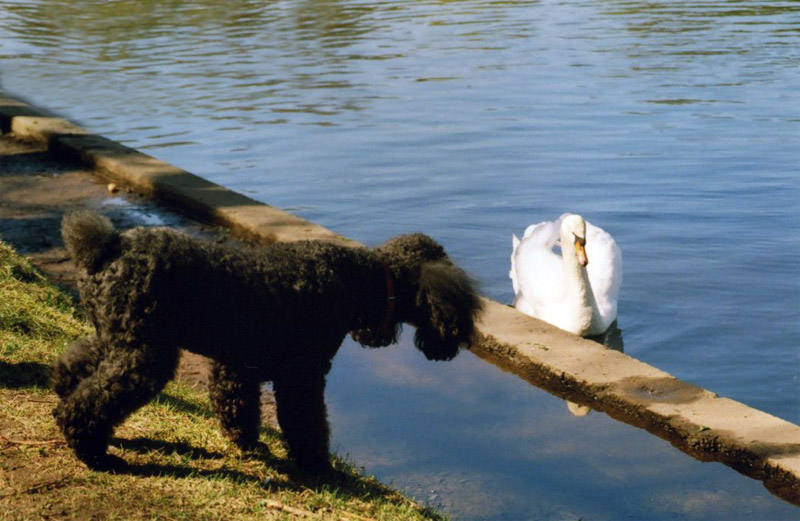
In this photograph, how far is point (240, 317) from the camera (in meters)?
4.35

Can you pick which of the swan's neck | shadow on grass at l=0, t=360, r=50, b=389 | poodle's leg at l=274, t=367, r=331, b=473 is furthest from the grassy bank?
the swan's neck

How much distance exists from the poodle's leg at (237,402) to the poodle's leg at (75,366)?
0.60m

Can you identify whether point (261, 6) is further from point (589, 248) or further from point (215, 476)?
point (215, 476)

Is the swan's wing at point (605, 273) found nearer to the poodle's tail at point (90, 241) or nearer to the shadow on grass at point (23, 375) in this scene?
the shadow on grass at point (23, 375)

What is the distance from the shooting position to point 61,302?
6.37m

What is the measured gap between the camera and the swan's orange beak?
25.0 ft

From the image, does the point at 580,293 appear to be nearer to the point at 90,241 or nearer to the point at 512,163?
the point at 90,241

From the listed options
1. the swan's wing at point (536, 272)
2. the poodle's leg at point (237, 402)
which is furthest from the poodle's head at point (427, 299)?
the swan's wing at point (536, 272)

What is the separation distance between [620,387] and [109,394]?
9.30 feet

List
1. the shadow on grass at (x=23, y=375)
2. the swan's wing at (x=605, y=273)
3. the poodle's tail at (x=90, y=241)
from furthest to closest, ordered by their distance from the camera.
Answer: the swan's wing at (x=605, y=273)
the shadow on grass at (x=23, y=375)
the poodle's tail at (x=90, y=241)

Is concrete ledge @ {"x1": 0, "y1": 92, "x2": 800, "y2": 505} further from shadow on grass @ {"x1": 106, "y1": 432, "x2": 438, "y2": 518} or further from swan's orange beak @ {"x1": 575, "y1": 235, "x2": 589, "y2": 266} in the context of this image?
shadow on grass @ {"x1": 106, "y1": 432, "x2": 438, "y2": 518}

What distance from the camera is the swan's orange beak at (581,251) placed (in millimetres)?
7632

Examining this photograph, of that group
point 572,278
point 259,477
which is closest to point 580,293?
point 572,278

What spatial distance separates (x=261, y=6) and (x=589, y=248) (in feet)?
72.5
